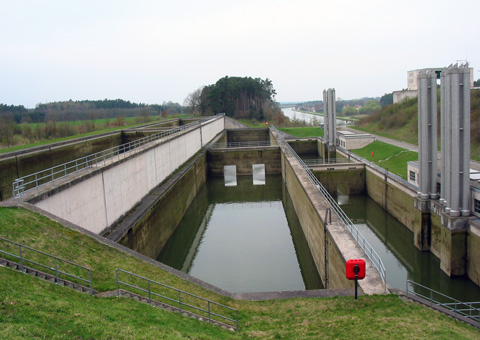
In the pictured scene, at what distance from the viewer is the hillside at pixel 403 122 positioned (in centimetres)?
3612

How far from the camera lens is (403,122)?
169 ft

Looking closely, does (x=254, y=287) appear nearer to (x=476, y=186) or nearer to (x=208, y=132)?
(x=476, y=186)

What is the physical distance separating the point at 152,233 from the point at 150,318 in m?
10.4

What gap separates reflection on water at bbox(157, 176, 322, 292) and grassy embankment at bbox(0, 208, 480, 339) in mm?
5837

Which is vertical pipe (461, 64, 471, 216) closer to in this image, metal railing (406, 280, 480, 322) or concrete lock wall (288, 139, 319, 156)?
metal railing (406, 280, 480, 322)

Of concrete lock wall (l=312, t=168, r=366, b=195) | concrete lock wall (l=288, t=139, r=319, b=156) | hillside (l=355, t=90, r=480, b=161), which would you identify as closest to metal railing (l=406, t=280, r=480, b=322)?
concrete lock wall (l=312, t=168, r=366, b=195)

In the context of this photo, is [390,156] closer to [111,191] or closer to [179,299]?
[111,191]

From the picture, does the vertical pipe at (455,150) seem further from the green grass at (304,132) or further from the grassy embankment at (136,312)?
the green grass at (304,132)

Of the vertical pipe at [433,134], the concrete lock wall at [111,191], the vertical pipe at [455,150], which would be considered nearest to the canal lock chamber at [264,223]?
the concrete lock wall at [111,191]

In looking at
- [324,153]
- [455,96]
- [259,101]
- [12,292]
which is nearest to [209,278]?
[12,292]

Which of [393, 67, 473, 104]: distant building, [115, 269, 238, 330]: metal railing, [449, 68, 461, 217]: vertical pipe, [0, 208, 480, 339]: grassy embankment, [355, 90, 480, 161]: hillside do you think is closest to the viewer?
[0, 208, 480, 339]: grassy embankment

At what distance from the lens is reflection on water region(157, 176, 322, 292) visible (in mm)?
15609

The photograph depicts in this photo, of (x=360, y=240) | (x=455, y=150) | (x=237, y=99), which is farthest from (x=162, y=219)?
(x=237, y=99)

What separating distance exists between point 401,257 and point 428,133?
563cm
